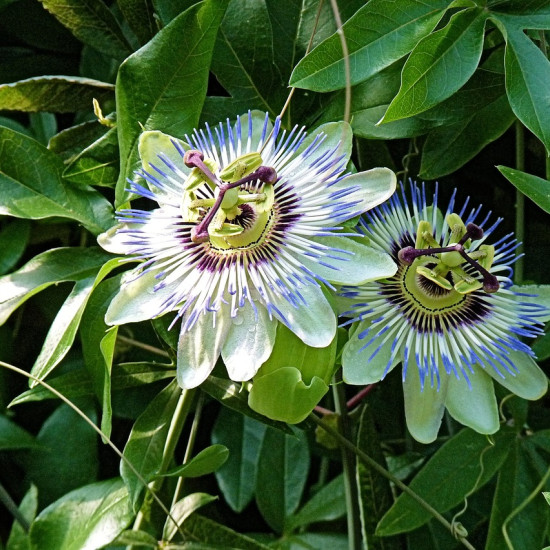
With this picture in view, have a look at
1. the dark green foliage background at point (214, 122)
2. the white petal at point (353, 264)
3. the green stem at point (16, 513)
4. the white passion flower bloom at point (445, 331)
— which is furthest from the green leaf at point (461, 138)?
the green stem at point (16, 513)

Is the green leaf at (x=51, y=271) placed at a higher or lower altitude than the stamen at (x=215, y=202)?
lower

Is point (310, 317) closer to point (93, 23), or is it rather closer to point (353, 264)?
point (353, 264)

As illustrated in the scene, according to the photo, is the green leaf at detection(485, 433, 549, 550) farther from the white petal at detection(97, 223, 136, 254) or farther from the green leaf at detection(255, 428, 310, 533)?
the white petal at detection(97, 223, 136, 254)

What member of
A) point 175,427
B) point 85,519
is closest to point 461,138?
point 175,427

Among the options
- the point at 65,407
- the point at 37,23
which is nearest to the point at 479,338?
the point at 65,407

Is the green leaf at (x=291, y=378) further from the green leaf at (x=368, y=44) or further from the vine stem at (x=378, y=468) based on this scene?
the green leaf at (x=368, y=44)

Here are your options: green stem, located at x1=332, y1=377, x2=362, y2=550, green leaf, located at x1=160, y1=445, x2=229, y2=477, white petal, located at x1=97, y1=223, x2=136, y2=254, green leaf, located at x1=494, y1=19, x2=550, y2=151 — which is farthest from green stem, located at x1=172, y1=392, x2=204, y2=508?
green leaf, located at x1=494, y1=19, x2=550, y2=151
